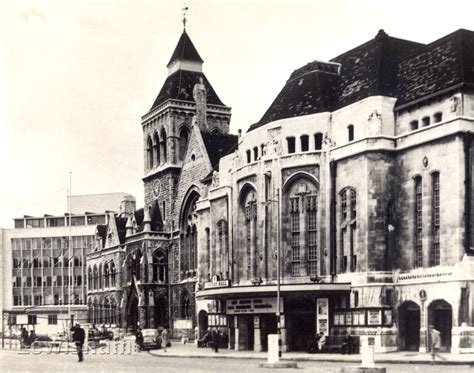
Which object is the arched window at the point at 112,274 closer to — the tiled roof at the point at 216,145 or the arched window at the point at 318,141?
the tiled roof at the point at 216,145

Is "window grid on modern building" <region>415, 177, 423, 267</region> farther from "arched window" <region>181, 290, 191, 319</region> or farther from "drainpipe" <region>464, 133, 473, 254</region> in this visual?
"arched window" <region>181, 290, 191, 319</region>

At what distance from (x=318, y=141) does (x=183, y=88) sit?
110 ft

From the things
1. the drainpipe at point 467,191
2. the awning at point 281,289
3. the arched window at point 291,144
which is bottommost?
the awning at point 281,289

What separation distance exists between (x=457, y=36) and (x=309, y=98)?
10.6 m

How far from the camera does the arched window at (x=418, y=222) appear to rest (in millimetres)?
44750

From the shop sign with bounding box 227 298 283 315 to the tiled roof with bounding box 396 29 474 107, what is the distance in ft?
45.1

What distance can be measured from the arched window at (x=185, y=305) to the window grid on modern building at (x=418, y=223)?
34.5 metres

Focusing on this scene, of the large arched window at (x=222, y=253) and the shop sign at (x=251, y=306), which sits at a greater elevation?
the large arched window at (x=222, y=253)

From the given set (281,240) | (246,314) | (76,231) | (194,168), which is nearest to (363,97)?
(281,240)

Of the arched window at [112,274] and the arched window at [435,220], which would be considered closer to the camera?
the arched window at [435,220]

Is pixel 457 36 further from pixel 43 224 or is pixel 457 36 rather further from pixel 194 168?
pixel 43 224

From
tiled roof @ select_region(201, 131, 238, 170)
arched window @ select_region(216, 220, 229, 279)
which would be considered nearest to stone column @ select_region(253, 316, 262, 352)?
arched window @ select_region(216, 220, 229, 279)

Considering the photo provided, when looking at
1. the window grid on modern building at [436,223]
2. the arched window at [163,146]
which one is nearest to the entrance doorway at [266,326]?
the window grid on modern building at [436,223]

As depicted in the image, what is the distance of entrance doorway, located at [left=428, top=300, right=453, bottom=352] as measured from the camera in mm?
42344
